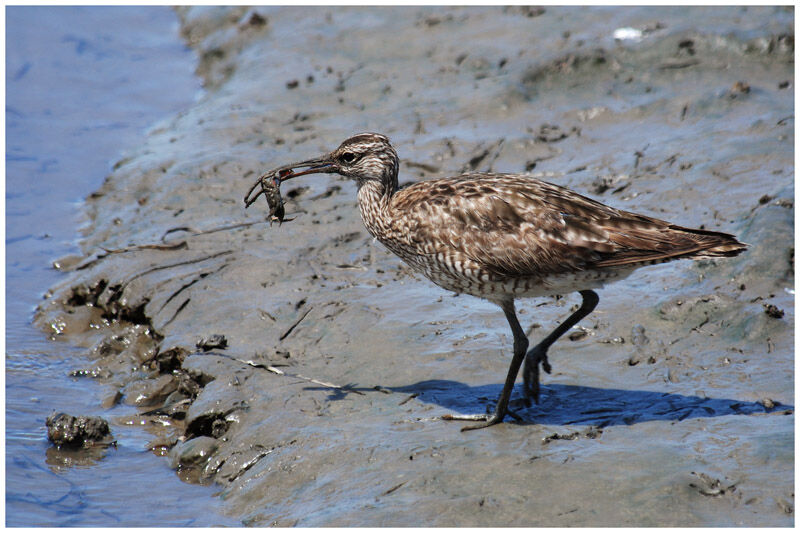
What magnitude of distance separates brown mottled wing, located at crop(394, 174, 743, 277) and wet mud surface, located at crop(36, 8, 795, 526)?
1.04m

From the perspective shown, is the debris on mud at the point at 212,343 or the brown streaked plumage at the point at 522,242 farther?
the debris on mud at the point at 212,343

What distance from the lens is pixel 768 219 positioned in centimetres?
820

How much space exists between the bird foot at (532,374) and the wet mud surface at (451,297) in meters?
0.18

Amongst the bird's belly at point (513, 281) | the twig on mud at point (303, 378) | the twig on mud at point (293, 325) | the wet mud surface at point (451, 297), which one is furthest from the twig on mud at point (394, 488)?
the twig on mud at point (293, 325)

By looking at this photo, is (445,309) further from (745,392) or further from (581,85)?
(581,85)

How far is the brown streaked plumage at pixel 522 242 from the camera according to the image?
6.31 meters

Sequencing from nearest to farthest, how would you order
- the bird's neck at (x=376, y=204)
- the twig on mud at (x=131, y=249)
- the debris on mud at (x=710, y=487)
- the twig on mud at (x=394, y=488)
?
the debris on mud at (x=710, y=487) → the twig on mud at (x=394, y=488) → the bird's neck at (x=376, y=204) → the twig on mud at (x=131, y=249)

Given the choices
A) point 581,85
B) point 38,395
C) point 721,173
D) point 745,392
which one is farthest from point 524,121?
point 38,395

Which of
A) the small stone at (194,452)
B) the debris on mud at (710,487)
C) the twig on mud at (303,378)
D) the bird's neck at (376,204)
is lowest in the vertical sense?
the small stone at (194,452)

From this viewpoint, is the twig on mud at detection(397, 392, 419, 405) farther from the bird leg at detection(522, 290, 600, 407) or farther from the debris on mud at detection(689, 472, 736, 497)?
the debris on mud at detection(689, 472, 736, 497)

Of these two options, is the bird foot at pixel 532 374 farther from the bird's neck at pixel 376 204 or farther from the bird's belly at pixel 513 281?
the bird's neck at pixel 376 204

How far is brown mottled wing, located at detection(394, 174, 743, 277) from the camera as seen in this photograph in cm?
630

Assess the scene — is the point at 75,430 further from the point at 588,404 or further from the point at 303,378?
the point at 588,404

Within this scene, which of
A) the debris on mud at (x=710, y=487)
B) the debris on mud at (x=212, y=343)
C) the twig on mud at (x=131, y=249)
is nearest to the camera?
the debris on mud at (x=710, y=487)
